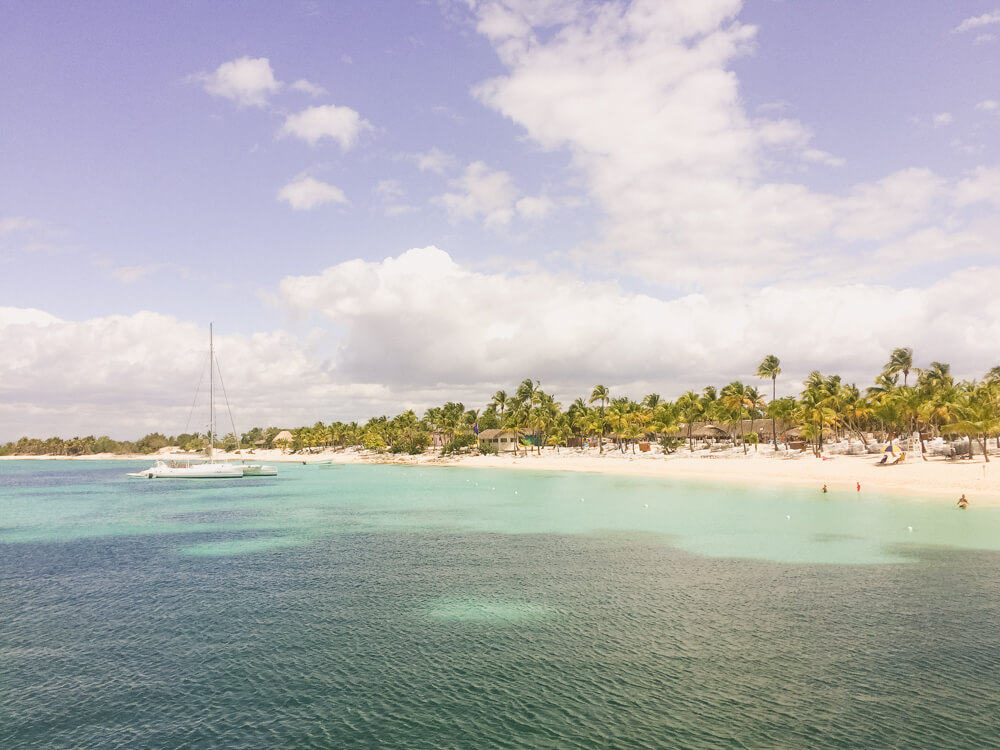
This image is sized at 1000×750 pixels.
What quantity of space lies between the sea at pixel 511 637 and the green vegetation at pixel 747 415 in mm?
51904

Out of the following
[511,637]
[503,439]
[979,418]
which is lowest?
[511,637]

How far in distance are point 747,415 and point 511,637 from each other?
139 metres

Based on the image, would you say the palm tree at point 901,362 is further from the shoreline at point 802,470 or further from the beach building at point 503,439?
the beach building at point 503,439

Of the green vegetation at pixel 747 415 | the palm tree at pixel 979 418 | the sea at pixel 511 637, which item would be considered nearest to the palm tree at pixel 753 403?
the green vegetation at pixel 747 415

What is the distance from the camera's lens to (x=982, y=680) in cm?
1864

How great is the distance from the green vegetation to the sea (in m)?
51.9

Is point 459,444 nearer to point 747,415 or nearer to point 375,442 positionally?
point 375,442

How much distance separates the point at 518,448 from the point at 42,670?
509 feet

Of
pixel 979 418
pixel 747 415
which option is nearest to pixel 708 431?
pixel 747 415

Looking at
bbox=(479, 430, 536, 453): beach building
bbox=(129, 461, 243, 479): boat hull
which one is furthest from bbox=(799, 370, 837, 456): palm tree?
bbox=(129, 461, 243, 479): boat hull

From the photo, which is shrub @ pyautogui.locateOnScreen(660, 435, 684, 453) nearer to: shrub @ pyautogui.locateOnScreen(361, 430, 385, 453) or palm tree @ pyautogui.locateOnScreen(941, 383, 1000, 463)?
palm tree @ pyautogui.locateOnScreen(941, 383, 1000, 463)

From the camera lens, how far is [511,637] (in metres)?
23.1

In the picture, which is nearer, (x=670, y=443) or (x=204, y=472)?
(x=204, y=472)

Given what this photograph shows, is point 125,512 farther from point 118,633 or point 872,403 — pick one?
point 872,403
